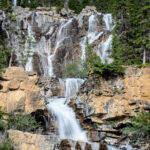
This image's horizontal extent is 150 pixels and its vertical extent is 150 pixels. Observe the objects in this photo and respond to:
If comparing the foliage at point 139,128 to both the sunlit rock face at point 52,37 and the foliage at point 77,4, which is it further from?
the foliage at point 77,4

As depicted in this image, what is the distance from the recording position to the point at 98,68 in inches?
827

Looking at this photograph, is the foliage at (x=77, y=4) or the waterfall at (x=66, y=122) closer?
the waterfall at (x=66, y=122)

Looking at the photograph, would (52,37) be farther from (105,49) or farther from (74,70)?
(105,49)

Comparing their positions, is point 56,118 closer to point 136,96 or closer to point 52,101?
point 52,101

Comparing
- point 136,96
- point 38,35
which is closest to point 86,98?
point 136,96

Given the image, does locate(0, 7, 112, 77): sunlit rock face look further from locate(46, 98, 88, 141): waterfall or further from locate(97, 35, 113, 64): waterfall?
locate(46, 98, 88, 141): waterfall

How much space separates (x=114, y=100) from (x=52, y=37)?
21355 mm

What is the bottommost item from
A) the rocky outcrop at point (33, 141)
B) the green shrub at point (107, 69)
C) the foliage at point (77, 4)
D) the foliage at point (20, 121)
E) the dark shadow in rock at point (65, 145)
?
the dark shadow in rock at point (65, 145)

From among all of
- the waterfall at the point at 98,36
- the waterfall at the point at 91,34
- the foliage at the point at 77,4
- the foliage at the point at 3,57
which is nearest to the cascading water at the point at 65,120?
the foliage at the point at 3,57

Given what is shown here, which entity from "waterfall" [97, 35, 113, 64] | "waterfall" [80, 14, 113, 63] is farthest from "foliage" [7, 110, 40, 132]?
"waterfall" [97, 35, 113, 64]

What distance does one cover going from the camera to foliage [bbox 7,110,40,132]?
1698 cm

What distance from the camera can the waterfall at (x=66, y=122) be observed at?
65.3 feet

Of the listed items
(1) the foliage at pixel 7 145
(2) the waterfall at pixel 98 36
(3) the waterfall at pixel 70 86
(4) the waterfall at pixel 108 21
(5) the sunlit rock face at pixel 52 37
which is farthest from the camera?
(4) the waterfall at pixel 108 21

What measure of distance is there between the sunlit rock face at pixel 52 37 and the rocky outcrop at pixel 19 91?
14301mm
